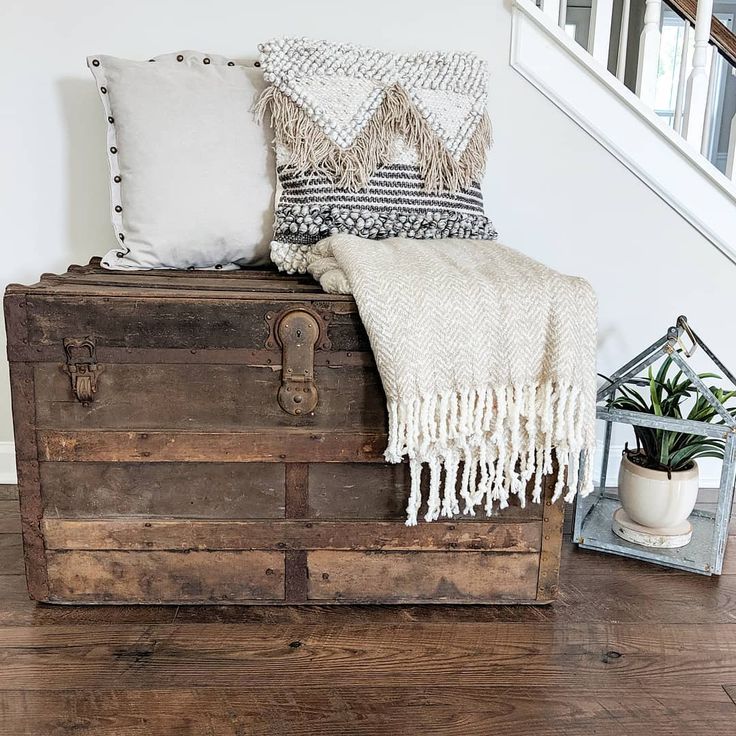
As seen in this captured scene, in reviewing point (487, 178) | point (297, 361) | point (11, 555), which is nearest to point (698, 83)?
point (487, 178)

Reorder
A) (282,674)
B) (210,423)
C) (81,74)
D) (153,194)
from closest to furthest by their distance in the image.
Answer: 1. (282,674)
2. (210,423)
3. (153,194)
4. (81,74)

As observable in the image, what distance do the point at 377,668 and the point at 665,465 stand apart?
0.70m

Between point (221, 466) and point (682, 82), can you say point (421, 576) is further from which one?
point (682, 82)

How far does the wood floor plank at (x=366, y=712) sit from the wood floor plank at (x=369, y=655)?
0.02 m

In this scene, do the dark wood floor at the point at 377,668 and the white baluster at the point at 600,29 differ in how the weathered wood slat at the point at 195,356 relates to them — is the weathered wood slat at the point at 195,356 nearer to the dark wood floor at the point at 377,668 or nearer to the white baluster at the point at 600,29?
the dark wood floor at the point at 377,668

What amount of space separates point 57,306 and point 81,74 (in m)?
0.75

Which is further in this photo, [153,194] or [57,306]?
[153,194]

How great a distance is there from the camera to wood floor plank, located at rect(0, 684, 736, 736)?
39.3 inches

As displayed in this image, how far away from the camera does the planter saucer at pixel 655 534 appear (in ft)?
4.90

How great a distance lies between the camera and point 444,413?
3.78 feet

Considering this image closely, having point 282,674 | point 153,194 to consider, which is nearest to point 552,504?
point 282,674

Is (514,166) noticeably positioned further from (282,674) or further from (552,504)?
(282,674)

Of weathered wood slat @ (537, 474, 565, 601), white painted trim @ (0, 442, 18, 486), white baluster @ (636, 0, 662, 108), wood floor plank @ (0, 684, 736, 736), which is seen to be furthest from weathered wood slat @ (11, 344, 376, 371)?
white baluster @ (636, 0, 662, 108)

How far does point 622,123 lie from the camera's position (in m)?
1.72
